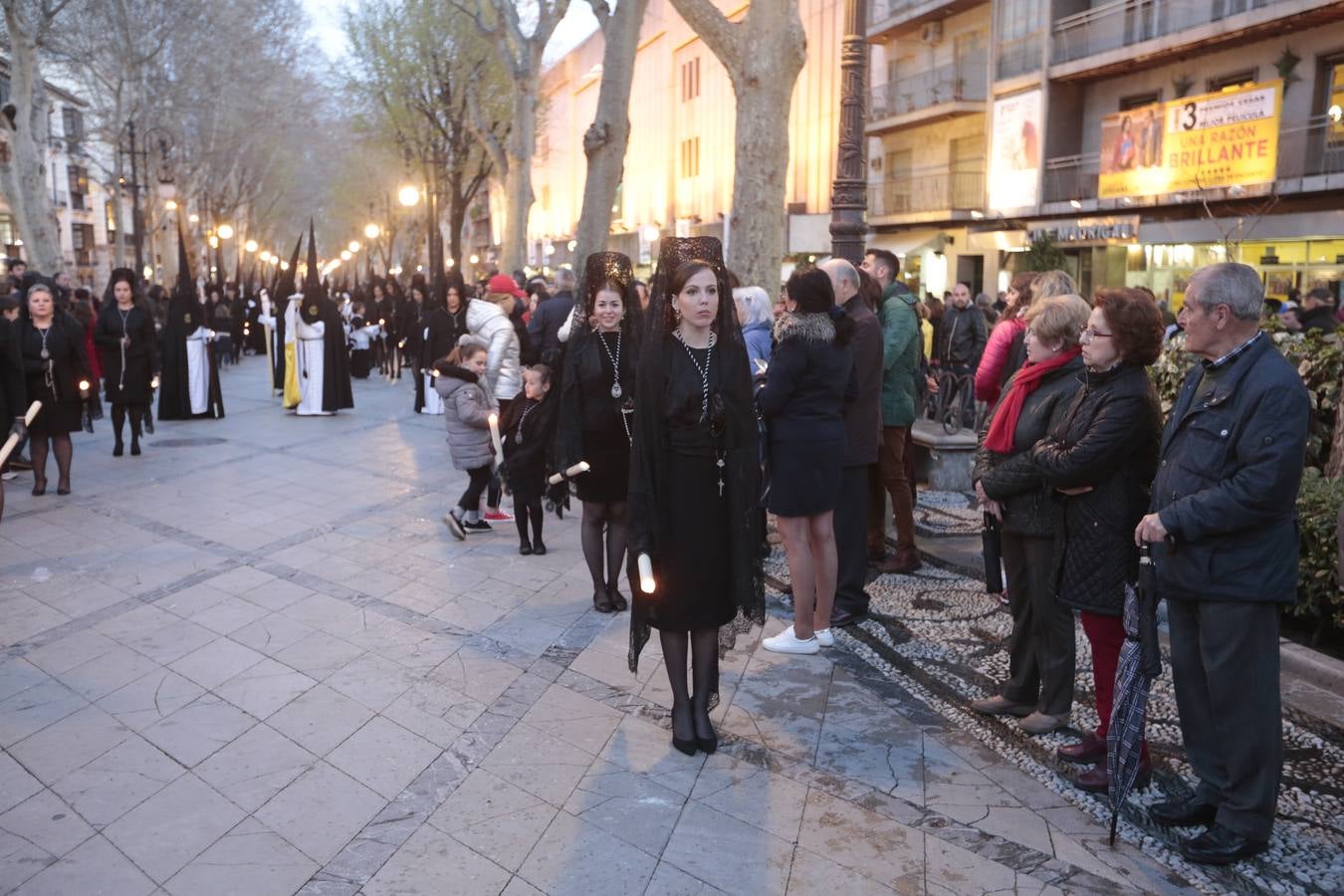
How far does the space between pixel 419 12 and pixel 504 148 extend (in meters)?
4.16

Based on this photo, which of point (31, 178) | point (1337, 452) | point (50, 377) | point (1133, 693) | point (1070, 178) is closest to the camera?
point (1133, 693)

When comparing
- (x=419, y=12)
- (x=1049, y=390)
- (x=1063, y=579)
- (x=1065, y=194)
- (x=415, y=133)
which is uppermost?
(x=419, y=12)

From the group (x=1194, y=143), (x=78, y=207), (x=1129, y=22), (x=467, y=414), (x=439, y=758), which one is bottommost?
(x=439, y=758)

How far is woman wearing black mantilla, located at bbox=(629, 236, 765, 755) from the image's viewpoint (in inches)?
167

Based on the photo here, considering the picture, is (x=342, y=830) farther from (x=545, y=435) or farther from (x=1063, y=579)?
(x=545, y=435)

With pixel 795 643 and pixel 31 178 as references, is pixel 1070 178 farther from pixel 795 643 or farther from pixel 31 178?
pixel 795 643

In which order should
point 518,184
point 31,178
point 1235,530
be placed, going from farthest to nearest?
point 518,184 → point 31,178 → point 1235,530

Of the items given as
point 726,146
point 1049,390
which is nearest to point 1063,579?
point 1049,390

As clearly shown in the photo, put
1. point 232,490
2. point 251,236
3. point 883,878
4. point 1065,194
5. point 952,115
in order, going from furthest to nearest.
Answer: point 251,236 < point 952,115 < point 1065,194 < point 232,490 < point 883,878

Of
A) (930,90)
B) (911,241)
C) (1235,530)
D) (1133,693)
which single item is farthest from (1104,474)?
(911,241)

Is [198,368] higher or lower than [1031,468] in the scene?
lower

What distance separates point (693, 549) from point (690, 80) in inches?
1740

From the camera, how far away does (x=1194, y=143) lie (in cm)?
2153

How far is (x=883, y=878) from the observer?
3.46 meters
